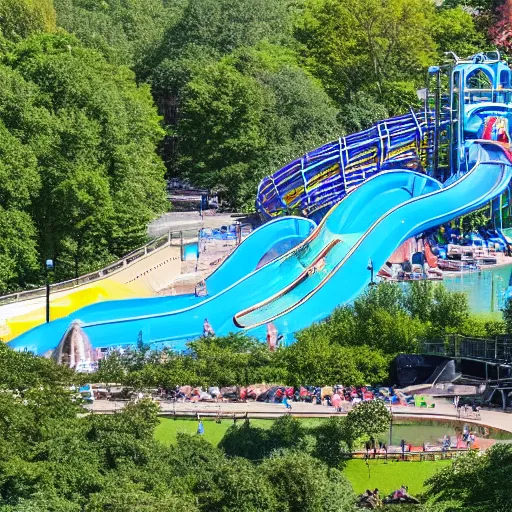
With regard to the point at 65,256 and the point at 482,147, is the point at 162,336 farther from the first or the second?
the point at 482,147

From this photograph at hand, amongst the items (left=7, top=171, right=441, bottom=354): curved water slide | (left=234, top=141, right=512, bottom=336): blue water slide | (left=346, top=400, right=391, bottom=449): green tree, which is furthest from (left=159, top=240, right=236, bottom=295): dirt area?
(left=346, top=400, right=391, bottom=449): green tree

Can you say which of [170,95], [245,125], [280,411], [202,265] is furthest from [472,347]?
[170,95]

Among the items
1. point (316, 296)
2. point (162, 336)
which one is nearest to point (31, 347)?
point (162, 336)

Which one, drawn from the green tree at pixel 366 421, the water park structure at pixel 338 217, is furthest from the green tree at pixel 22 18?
the green tree at pixel 366 421

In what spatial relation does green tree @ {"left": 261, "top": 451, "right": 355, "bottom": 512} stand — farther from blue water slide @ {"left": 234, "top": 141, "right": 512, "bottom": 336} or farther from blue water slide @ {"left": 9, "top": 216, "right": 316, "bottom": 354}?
blue water slide @ {"left": 234, "top": 141, "right": 512, "bottom": 336}

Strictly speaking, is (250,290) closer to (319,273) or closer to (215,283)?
(215,283)

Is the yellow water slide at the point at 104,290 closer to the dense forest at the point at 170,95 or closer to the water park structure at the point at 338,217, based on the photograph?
the water park structure at the point at 338,217
